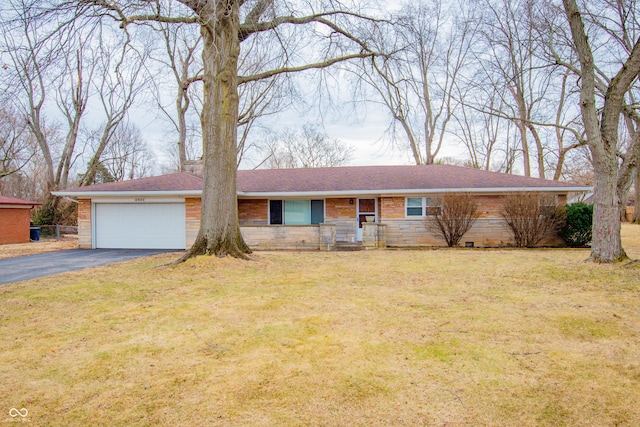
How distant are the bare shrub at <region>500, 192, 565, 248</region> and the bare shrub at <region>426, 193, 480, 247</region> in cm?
130

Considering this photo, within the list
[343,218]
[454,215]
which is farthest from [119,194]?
[454,215]

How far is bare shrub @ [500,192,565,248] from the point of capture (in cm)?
1419

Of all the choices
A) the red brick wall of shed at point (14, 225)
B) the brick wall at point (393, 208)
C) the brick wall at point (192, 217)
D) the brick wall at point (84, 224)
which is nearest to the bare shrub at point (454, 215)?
the brick wall at point (393, 208)

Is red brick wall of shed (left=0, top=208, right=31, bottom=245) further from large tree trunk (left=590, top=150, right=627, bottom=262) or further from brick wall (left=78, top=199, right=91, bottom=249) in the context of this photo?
large tree trunk (left=590, top=150, right=627, bottom=262)

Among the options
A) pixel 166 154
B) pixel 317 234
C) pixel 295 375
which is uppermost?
pixel 166 154

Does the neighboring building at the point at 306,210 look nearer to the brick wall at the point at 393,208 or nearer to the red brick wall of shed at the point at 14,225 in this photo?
the brick wall at the point at 393,208

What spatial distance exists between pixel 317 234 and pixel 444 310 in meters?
9.45

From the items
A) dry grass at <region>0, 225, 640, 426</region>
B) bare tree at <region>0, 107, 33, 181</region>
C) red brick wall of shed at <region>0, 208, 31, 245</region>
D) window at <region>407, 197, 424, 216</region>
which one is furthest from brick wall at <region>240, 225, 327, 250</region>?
bare tree at <region>0, 107, 33, 181</region>

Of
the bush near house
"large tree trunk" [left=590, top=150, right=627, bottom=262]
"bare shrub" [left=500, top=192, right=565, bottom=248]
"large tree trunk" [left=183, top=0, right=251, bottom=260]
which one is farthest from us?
the bush near house

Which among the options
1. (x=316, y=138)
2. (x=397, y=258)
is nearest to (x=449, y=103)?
(x=316, y=138)

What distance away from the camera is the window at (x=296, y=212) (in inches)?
664

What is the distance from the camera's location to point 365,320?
17.4ft

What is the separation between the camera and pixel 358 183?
651 inches

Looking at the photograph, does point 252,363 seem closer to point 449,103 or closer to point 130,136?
point 449,103
